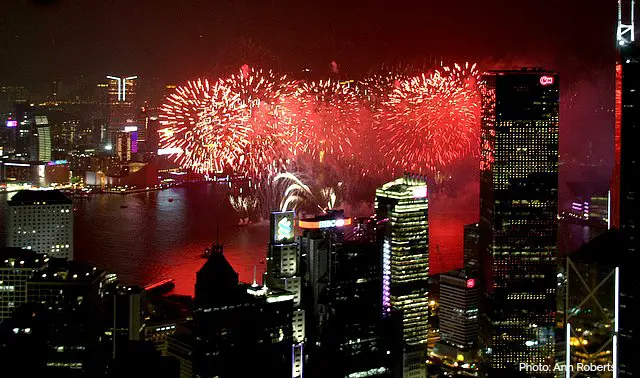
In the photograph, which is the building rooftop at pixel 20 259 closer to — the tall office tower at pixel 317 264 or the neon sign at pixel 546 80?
the tall office tower at pixel 317 264

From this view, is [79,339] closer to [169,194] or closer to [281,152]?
[281,152]

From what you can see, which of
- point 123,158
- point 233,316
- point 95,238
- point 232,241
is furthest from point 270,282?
point 123,158

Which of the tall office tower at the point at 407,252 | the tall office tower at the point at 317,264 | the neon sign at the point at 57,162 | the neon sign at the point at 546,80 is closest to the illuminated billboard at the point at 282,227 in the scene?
the tall office tower at the point at 317,264

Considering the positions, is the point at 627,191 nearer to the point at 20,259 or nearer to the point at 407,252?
the point at 407,252

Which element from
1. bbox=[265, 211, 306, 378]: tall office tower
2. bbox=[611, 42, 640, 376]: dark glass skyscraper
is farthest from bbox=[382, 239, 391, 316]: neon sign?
bbox=[611, 42, 640, 376]: dark glass skyscraper

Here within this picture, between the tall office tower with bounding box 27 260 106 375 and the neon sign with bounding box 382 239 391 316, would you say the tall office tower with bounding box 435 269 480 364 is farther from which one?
the tall office tower with bounding box 27 260 106 375

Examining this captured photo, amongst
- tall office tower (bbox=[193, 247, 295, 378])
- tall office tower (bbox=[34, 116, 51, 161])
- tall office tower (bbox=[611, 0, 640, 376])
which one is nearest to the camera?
tall office tower (bbox=[611, 0, 640, 376])
